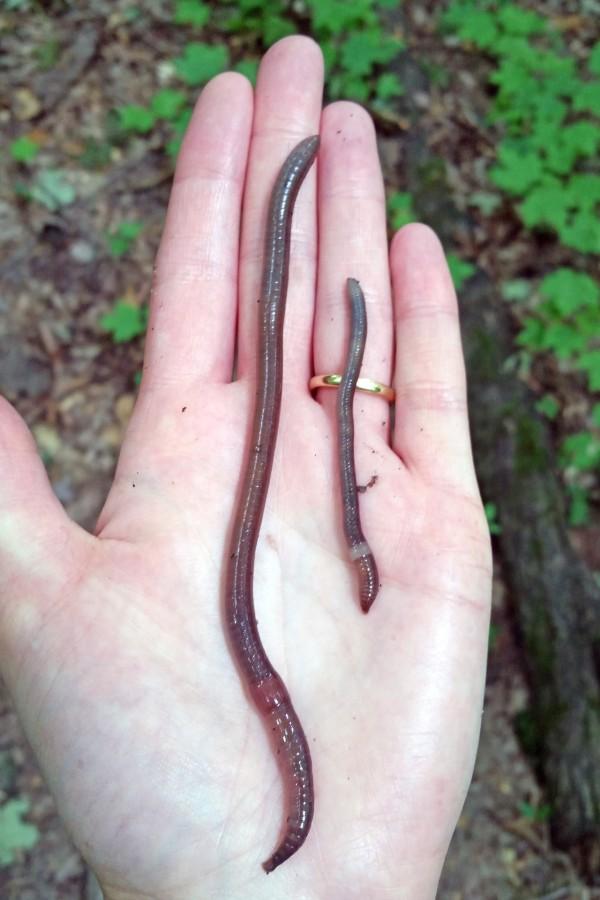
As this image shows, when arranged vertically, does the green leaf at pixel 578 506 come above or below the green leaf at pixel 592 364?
below

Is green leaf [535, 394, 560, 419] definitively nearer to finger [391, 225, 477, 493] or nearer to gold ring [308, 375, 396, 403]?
finger [391, 225, 477, 493]

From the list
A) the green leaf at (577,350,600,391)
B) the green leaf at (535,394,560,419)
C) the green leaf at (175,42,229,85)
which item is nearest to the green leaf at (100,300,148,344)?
the green leaf at (175,42,229,85)

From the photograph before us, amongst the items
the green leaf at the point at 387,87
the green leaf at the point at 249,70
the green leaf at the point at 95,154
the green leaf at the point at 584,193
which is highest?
the green leaf at the point at 249,70

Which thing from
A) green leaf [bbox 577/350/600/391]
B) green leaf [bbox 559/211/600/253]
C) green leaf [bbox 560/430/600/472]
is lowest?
green leaf [bbox 560/430/600/472]

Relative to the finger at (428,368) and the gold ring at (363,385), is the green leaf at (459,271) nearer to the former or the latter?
the finger at (428,368)

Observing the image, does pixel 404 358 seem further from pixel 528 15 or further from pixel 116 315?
pixel 528 15

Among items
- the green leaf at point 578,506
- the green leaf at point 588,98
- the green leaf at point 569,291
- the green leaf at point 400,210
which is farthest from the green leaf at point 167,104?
the green leaf at point 578,506

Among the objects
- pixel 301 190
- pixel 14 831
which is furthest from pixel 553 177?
pixel 14 831
